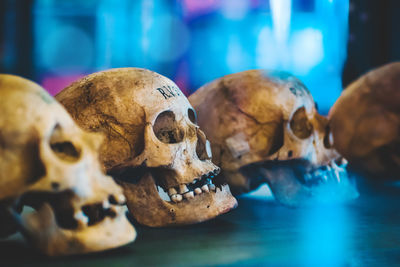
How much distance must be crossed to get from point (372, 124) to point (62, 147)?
2.20 metres

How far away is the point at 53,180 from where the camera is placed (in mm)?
1477

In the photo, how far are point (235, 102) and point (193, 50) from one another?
4.40 ft

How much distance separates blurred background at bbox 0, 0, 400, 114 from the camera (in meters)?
3.28

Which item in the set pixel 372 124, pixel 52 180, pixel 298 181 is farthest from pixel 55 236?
pixel 372 124

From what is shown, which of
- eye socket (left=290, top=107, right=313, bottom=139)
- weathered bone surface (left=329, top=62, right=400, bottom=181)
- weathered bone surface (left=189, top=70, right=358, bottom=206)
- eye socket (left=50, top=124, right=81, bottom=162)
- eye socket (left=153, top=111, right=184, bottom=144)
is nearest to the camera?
eye socket (left=50, top=124, right=81, bottom=162)

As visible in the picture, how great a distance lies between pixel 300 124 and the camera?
278 cm

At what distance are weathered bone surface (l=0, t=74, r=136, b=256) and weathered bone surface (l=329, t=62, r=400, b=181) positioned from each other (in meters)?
2.02

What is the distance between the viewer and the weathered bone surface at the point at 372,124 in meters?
3.02

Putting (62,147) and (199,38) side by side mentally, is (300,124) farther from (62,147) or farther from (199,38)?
(62,147)

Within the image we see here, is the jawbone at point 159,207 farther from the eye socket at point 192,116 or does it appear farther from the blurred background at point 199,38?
the blurred background at point 199,38

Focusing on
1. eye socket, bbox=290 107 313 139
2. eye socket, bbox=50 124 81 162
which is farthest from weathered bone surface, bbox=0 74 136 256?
eye socket, bbox=290 107 313 139

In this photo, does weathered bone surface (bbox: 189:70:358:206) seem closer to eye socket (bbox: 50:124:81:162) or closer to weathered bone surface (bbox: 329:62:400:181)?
weathered bone surface (bbox: 329:62:400:181)

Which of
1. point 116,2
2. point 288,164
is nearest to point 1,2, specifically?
point 116,2

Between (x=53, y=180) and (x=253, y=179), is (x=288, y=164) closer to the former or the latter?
(x=253, y=179)
